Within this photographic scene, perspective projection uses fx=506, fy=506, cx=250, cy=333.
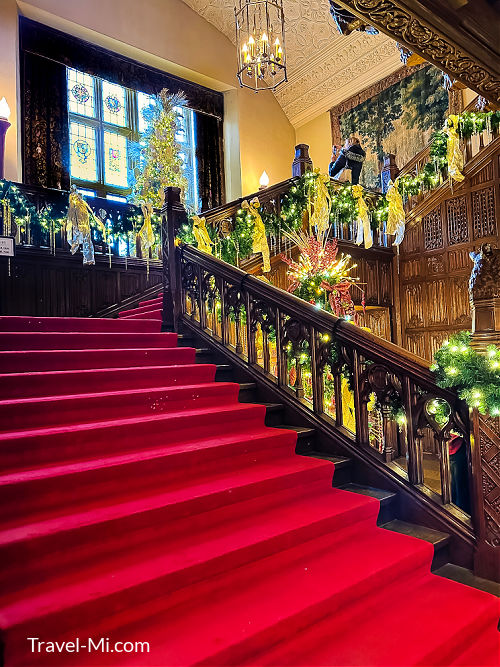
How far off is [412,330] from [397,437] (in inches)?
250

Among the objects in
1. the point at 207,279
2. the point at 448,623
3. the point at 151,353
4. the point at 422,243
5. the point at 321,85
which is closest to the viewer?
the point at 448,623

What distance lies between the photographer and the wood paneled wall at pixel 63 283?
6.63 meters

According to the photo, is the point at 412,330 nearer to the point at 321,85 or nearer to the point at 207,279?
the point at 207,279

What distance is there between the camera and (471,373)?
2908mm

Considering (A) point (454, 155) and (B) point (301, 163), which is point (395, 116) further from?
(B) point (301, 163)

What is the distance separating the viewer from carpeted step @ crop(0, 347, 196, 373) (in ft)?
12.3

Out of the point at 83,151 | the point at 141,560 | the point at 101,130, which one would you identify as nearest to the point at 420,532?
the point at 141,560

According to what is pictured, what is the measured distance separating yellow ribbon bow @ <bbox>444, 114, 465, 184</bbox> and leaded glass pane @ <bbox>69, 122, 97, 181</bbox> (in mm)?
6775

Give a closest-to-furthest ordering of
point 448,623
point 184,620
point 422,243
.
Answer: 1. point 184,620
2. point 448,623
3. point 422,243

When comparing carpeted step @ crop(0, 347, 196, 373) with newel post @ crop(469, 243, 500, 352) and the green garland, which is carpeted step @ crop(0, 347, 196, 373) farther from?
newel post @ crop(469, 243, 500, 352)

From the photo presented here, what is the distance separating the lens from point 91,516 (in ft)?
7.75

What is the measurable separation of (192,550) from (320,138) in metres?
12.3

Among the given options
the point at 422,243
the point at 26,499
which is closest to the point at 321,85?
the point at 422,243

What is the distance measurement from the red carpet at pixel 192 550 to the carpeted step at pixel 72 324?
3.18 ft
